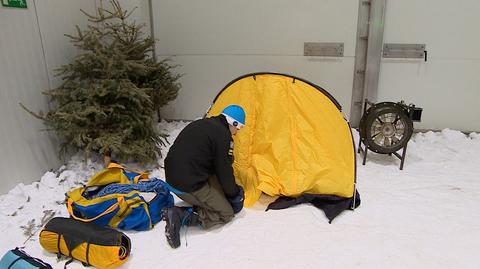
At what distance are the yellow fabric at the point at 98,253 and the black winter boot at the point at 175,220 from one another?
0.31m

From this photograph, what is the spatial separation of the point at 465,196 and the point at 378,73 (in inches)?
71.4

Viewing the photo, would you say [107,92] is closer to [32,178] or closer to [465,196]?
[32,178]

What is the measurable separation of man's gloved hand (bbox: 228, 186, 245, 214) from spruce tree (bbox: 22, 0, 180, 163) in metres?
1.17

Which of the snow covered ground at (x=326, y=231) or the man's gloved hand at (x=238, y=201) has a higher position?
the man's gloved hand at (x=238, y=201)

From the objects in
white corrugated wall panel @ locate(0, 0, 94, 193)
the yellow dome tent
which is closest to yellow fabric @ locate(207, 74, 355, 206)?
the yellow dome tent

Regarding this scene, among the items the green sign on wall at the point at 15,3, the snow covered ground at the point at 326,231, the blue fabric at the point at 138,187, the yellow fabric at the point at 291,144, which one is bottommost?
the snow covered ground at the point at 326,231

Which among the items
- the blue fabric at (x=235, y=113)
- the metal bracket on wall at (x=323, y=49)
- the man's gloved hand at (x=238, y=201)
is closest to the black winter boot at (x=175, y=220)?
the man's gloved hand at (x=238, y=201)

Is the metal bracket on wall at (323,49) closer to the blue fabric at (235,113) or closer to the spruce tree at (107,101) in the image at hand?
the spruce tree at (107,101)

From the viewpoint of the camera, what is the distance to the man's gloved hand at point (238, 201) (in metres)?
2.61

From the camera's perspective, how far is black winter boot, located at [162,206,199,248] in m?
2.34

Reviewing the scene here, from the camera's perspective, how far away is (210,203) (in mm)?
2471

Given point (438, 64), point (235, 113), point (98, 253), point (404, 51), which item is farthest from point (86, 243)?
point (438, 64)

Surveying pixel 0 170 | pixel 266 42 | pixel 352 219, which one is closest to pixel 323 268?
pixel 352 219

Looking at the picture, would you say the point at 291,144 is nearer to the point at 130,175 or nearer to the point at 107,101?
the point at 130,175
